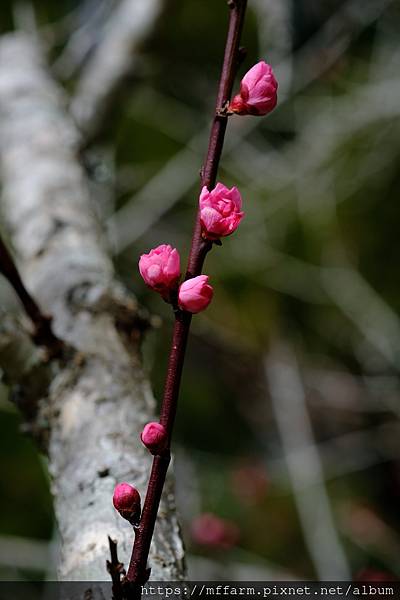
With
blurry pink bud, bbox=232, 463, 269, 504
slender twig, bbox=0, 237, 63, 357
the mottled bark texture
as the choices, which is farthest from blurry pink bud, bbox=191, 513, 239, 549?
slender twig, bbox=0, 237, 63, 357

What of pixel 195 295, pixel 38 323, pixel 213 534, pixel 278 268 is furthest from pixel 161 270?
pixel 278 268

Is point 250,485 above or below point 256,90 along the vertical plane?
above

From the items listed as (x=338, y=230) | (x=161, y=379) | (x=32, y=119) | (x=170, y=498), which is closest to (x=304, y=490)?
(x=161, y=379)

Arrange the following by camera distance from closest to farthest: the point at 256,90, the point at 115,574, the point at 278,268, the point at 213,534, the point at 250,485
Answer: the point at 115,574 → the point at 256,90 → the point at 213,534 → the point at 250,485 → the point at 278,268

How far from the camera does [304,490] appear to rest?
1.95 metres

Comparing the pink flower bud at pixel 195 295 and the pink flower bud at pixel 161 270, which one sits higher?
the pink flower bud at pixel 161 270

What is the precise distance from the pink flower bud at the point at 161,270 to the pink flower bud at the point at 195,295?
0.03 meters

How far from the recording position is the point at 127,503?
17.5 inches

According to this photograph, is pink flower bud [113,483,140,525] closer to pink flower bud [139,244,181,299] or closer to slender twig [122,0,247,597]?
slender twig [122,0,247,597]

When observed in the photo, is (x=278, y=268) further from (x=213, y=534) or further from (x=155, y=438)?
(x=155, y=438)

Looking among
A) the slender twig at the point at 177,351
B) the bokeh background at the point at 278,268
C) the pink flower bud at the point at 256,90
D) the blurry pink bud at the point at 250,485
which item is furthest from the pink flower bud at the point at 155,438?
the blurry pink bud at the point at 250,485

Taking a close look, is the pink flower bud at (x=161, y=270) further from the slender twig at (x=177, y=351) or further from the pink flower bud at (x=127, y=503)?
the pink flower bud at (x=127, y=503)

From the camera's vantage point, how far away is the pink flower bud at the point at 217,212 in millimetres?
459

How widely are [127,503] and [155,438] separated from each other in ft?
0.17
